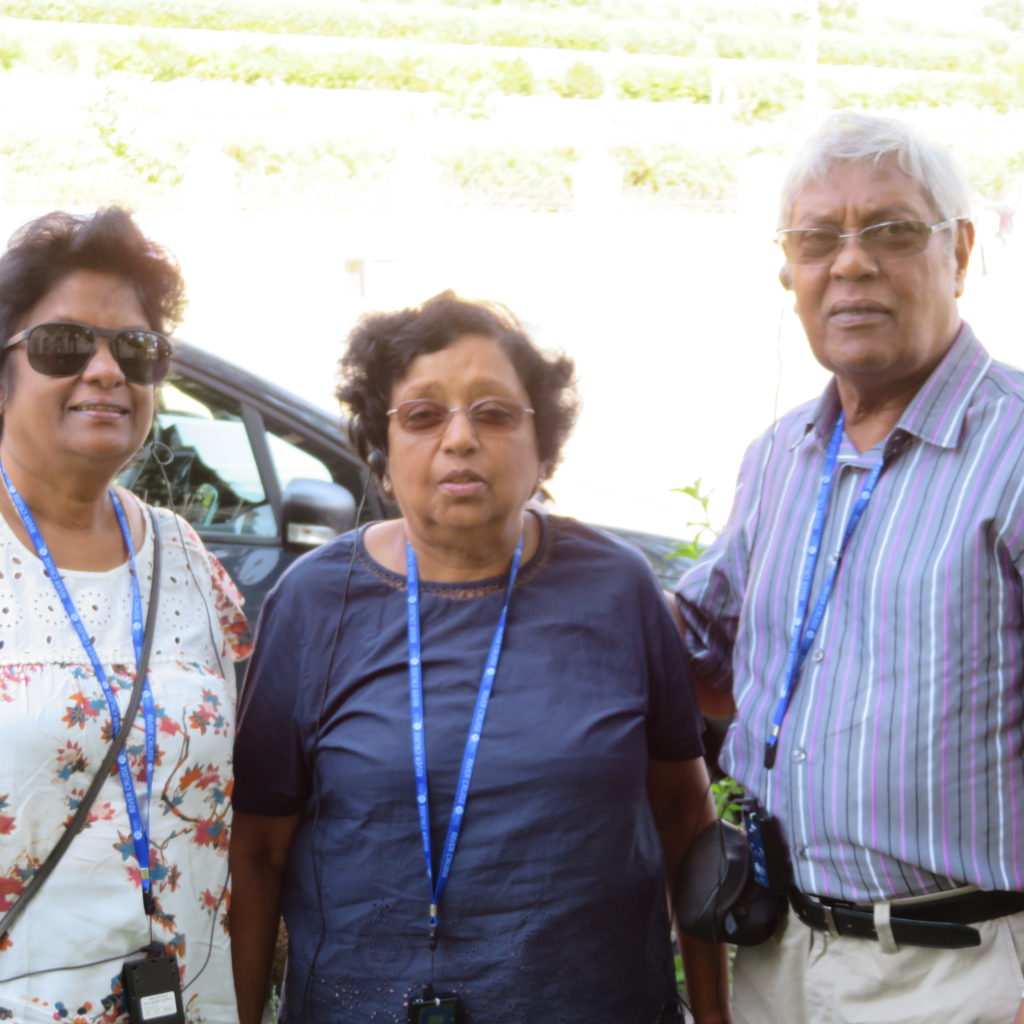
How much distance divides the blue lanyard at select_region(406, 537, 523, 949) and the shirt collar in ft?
2.52

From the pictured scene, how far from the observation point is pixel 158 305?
8.02ft

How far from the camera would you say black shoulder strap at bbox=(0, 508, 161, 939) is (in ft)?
6.70

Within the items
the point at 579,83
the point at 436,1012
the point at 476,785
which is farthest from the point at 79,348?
the point at 579,83

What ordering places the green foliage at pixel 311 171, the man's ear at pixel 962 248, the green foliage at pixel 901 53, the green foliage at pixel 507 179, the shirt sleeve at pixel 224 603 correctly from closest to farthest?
1. the man's ear at pixel 962 248
2. the shirt sleeve at pixel 224 603
3. the green foliage at pixel 311 171
4. the green foliage at pixel 507 179
5. the green foliage at pixel 901 53

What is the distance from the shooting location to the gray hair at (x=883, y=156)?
2.34 m

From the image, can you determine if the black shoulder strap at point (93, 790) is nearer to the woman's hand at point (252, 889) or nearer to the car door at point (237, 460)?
the woman's hand at point (252, 889)

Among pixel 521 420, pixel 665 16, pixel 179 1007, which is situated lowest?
pixel 179 1007

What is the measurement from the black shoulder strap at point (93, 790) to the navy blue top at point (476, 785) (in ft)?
0.84

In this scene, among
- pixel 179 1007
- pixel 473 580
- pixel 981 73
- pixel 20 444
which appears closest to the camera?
pixel 179 1007

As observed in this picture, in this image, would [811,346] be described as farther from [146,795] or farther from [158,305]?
[146,795]

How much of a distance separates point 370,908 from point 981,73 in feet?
139

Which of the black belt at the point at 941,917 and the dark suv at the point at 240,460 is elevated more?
the dark suv at the point at 240,460

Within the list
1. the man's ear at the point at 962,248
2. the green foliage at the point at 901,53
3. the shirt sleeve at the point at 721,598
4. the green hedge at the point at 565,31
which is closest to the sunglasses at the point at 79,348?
the shirt sleeve at the point at 721,598

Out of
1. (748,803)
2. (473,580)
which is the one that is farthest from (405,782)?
(748,803)
